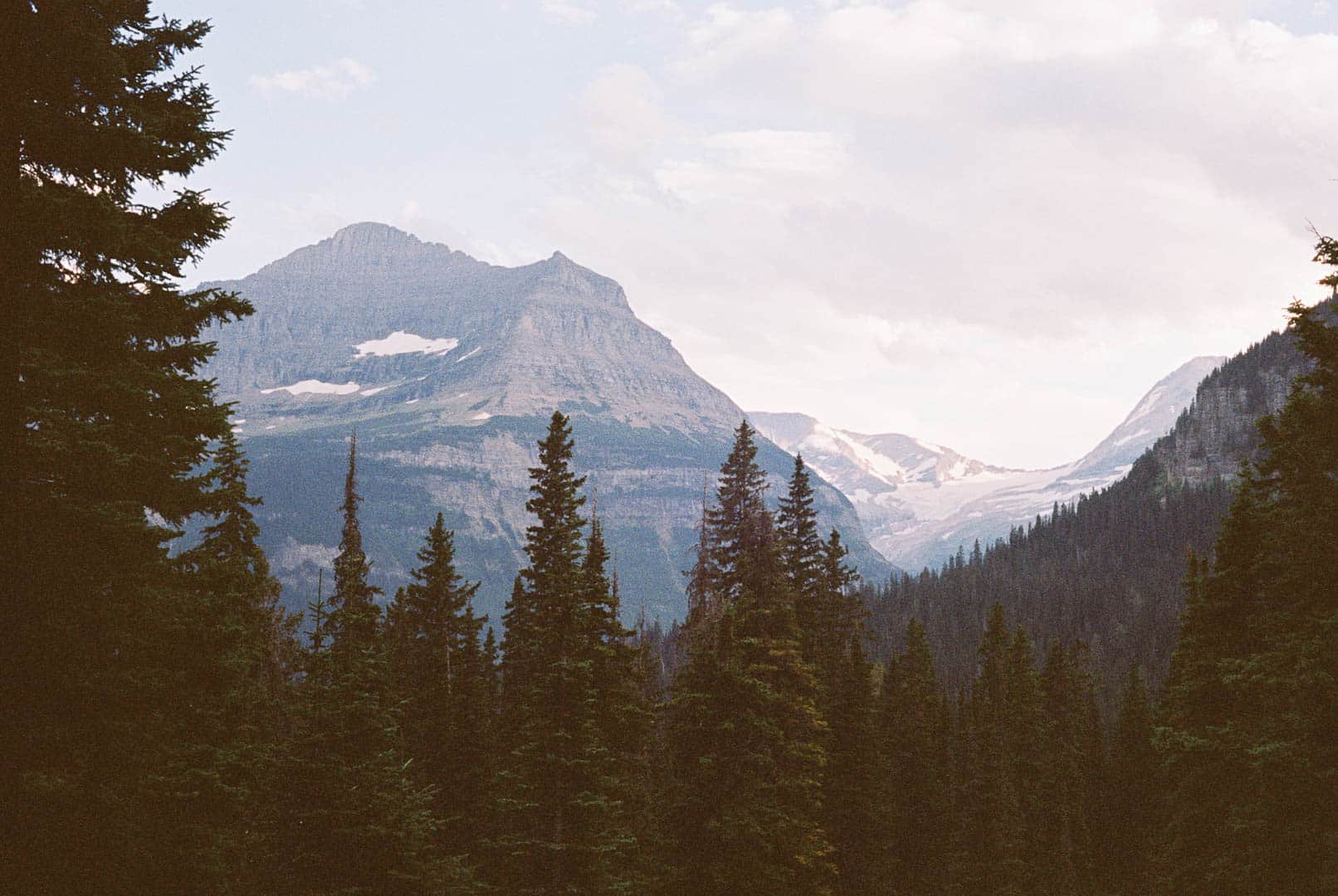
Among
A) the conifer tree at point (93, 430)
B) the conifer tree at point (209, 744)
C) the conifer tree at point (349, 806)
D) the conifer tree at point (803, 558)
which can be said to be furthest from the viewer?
the conifer tree at point (803, 558)

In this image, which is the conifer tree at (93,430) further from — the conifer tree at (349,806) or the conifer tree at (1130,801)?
the conifer tree at (1130,801)

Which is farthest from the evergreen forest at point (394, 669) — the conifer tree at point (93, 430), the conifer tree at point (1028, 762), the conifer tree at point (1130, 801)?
the conifer tree at point (1130, 801)

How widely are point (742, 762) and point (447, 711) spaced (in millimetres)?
17361

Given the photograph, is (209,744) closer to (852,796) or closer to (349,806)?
(349,806)

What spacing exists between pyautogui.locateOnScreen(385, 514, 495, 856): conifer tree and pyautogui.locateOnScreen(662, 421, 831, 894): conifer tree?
12410mm

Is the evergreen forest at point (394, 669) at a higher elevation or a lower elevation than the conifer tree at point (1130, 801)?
higher

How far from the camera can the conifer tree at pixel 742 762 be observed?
88.6 ft

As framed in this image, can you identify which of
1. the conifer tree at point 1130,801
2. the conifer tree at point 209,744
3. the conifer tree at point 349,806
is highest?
the conifer tree at point 209,744

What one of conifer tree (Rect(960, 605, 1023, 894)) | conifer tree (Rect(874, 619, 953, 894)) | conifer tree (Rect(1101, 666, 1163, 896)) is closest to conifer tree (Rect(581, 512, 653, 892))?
conifer tree (Rect(874, 619, 953, 894))

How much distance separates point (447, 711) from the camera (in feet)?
135

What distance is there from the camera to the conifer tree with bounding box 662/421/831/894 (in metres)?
27.0

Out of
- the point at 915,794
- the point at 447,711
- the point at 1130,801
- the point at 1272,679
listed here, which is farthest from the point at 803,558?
the point at 1130,801

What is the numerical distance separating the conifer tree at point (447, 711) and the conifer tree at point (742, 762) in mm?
12410

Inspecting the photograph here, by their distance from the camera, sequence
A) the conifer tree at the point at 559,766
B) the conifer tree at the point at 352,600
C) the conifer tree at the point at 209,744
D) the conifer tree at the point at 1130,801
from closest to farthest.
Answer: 1. the conifer tree at the point at 209,744
2. the conifer tree at the point at 352,600
3. the conifer tree at the point at 559,766
4. the conifer tree at the point at 1130,801
